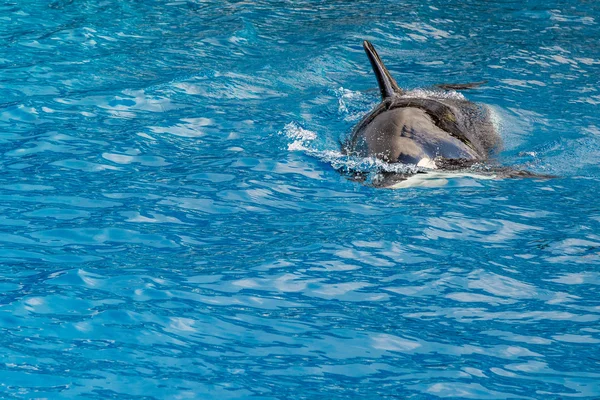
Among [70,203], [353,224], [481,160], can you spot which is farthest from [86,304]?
[481,160]

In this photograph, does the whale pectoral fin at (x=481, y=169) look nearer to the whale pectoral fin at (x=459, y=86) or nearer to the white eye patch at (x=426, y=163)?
the white eye patch at (x=426, y=163)

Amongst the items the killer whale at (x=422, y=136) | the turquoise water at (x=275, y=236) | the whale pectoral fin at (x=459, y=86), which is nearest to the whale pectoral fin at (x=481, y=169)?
the killer whale at (x=422, y=136)

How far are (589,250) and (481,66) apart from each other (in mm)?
5083

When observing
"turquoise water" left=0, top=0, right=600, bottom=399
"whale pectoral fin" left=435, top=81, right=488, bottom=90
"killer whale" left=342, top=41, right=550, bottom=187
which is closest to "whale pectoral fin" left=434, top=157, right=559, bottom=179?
"killer whale" left=342, top=41, right=550, bottom=187

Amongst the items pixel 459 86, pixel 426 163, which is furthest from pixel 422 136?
pixel 459 86

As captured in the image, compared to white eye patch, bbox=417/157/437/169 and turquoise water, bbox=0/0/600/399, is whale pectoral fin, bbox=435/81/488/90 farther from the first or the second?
white eye patch, bbox=417/157/437/169

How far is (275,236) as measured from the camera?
5.68 metres

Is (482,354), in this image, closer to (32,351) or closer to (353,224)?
(353,224)

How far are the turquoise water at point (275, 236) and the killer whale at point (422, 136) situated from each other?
8.7 inches

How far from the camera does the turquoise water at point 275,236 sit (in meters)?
4.23

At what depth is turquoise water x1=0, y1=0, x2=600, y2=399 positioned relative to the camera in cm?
423

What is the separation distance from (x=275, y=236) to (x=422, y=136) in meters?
1.91

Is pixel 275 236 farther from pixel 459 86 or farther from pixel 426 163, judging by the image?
pixel 459 86

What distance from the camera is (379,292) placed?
16.2 ft
